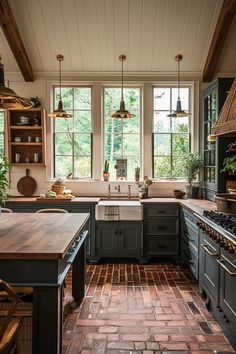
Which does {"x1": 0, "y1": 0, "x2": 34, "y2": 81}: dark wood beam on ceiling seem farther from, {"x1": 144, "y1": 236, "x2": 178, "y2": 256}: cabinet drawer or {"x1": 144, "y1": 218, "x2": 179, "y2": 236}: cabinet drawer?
{"x1": 144, "y1": 236, "x2": 178, "y2": 256}: cabinet drawer

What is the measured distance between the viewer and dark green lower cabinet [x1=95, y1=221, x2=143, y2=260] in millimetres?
4535

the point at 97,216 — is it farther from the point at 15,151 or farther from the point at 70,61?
the point at 70,61

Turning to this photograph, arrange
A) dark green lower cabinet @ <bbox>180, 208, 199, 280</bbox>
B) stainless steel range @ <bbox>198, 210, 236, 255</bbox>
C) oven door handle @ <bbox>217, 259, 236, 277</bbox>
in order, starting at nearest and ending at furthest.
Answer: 1. oven door handle @ <bbox>217, 259, 236, 277</bbox>
2. stainless steel range @ <bbox>198, 210, 236, 255</bbox>
3. dark green lower cabinet @ <bbox>180, 208, 199, 280</bbox>

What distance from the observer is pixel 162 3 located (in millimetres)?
4273

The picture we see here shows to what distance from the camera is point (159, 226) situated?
180 inches

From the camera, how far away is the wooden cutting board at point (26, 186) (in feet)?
17.1

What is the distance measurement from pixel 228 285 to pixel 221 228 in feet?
1.43

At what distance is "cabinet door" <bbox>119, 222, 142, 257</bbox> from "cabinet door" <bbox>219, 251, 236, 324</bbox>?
81.0 inches

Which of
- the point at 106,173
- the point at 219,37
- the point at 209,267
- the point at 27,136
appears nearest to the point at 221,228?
the point at 209,267

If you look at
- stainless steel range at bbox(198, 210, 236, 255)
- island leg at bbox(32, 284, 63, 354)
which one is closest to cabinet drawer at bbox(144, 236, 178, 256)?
stainless steel range at bbox(198, 210, 236, 255)

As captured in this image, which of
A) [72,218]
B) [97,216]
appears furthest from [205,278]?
[97,216]

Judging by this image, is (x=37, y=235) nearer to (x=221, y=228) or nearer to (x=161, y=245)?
(x=221, y=228)

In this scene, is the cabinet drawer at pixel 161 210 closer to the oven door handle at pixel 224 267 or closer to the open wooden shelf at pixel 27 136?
the open wooden shelf at pixel 27 136

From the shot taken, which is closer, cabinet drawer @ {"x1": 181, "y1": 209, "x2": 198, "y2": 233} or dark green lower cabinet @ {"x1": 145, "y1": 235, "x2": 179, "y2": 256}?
cabinet drawer @ {"x1": 181, "y1": 209, "x2": 198, "y2": 233}
